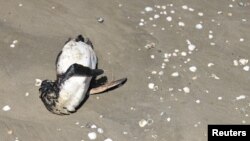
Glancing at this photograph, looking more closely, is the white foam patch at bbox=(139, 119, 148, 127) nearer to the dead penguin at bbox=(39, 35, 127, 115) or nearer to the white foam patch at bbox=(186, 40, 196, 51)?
the dead penguin at bbox=(39, 35, 127, 115)

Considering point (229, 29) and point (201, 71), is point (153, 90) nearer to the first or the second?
point (201, 71)

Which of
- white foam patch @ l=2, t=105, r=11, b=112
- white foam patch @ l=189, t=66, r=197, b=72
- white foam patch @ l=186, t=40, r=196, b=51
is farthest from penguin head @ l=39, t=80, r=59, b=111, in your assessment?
white foam patch @ l=186, t=40, r=196, b=51

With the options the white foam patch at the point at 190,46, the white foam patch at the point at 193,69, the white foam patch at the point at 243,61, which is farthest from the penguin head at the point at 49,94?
the white foam patch at the point at 243,61

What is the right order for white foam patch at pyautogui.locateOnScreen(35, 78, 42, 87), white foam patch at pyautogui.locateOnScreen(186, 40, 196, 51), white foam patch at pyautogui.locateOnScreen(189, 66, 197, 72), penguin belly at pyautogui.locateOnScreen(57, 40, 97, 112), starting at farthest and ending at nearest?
white foam patch at pyautogui.locateOnScreen(186, 40, 196, 51)
white foam patch at pyautogui.locateOnScreen(189, 66, 197, 72)
white foam patch at pyautogui.locateOnScreen(35, 78, 42, 87)
penguin belly at pyautogui.locateOnScreen(57, 40, 97, 112)

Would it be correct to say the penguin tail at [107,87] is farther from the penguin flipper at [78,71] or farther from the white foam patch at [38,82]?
the white foam patch at [38,82]

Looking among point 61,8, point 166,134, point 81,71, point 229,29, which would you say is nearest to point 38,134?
point 81,71
